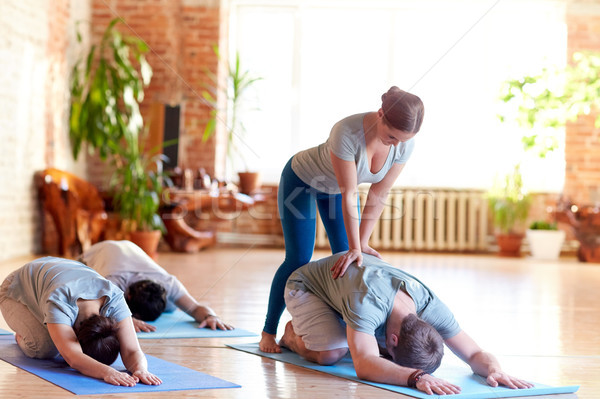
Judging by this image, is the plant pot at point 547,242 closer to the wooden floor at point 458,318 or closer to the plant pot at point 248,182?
the wooden floor at point 458,318

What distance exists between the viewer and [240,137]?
7.86 meters

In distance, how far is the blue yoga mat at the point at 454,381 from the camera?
2.12m

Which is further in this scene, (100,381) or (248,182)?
(248,182)

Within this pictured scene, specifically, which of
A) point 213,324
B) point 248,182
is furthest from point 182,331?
point 248,182

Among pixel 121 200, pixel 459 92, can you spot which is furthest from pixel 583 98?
pixel 121 200

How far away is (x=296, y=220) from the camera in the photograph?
2.76 meters

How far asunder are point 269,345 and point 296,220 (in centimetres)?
47


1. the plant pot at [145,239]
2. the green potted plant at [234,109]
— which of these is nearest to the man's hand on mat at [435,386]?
the plant pot at [145,239]

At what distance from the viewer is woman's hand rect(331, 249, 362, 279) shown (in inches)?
96.1

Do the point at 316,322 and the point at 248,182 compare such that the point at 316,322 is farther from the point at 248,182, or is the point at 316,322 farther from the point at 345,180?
the point at 248,182

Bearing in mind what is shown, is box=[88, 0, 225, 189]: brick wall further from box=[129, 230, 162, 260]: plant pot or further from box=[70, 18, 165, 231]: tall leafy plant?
box=[129, 230, 162, 260]: plant pot

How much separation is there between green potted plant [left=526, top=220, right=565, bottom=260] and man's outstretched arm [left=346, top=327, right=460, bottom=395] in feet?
19.6

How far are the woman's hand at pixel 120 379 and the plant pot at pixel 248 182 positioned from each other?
17.4 ft

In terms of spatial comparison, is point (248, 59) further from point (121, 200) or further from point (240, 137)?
point (121, 200)
